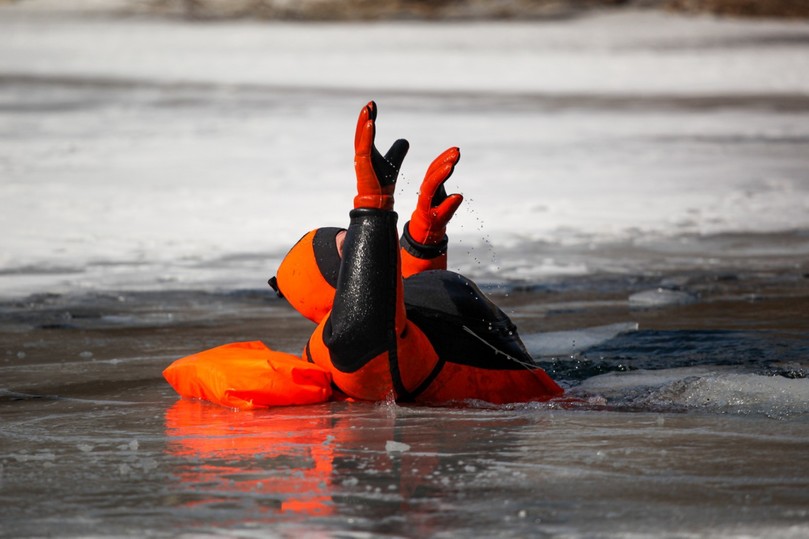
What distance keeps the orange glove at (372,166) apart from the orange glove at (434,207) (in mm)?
379

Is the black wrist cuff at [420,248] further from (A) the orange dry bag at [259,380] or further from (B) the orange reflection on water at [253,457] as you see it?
(B) the orange reflection on water at [253,457]

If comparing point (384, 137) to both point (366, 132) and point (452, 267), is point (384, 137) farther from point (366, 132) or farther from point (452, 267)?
point (366, 132)

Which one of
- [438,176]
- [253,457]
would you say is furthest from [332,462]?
[438,176]

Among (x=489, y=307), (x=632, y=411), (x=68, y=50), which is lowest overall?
(x=632, y=411)

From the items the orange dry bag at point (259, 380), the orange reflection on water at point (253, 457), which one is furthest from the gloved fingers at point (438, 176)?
the orange reflection on water at point (253, 457)

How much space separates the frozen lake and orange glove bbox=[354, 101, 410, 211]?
63cm

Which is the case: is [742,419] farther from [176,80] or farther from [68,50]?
[68,50]

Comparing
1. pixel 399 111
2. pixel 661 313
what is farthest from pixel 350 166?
pixel 661 313

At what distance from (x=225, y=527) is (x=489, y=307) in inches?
62.6

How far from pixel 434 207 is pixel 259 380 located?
833 millimetres

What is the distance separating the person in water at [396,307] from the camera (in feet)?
11.9

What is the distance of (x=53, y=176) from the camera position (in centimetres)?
1046

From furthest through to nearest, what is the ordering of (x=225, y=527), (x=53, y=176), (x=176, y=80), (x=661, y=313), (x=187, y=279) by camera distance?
(x=176, y=80) < (x=53, y=176) < (x=187, y=279) < (x=661, y=313) < (x=225, y=527)

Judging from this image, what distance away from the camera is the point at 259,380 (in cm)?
387
